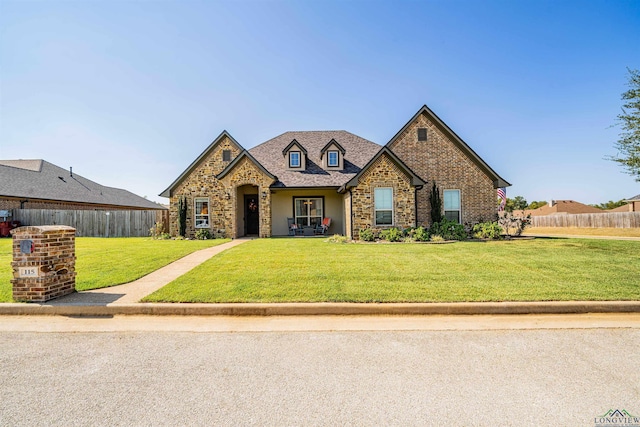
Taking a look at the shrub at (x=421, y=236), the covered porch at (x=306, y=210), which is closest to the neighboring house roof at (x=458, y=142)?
the covered porch at (x=306, y=210)

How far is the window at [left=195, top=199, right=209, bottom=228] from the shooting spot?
18.7 metres

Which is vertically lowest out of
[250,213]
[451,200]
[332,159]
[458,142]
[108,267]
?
[108,267]

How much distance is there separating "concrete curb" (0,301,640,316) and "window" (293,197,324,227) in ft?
47.0

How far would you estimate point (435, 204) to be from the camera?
16.9 metres

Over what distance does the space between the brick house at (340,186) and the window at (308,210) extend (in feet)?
0.21

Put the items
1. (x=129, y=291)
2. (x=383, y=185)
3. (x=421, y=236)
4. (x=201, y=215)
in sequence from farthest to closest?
(x=201, y=215), (x=383, y=185), (x=421, y=236), (x=129, y=291)

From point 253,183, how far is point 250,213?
3.35m

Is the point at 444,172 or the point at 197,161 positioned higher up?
the point at 197,161

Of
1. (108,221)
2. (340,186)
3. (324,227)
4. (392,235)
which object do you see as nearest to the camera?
(392,235)

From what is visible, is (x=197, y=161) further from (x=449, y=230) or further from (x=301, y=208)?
(x=449, y=230)

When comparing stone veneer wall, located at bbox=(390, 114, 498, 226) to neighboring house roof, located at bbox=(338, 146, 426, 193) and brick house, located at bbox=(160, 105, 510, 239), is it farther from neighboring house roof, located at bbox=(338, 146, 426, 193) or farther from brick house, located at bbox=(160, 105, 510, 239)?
neighboring house roof, located at bbox=(338, 146, 426, 193)

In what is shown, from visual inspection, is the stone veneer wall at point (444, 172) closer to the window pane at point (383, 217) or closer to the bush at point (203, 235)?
the window pane at point (383, 217)

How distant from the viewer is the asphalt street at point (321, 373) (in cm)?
268

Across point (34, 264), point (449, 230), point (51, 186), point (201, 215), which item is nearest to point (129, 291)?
point (34, 264)
